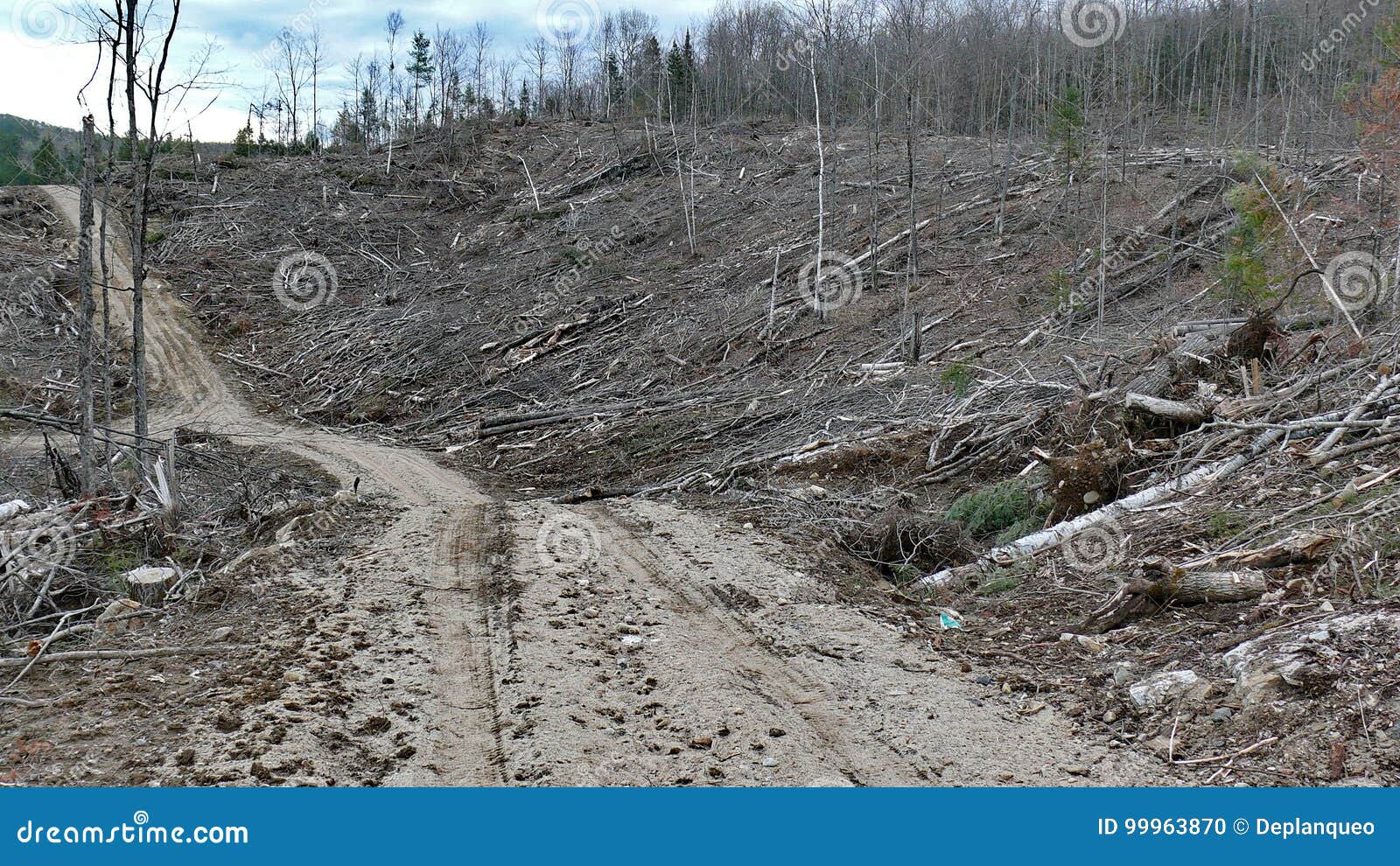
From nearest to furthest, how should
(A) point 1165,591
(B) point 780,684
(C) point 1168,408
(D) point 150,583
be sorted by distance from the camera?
(B) point 780,684, (A) point 1165,591, (D) point 150,583, (C) point 1168,408

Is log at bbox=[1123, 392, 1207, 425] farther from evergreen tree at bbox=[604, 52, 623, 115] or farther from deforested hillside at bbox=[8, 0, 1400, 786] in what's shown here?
evergreen tree at bbox=[604, 52, 623, 115]

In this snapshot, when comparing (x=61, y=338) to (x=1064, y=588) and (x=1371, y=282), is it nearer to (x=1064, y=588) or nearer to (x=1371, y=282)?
(x=1064, y=588)

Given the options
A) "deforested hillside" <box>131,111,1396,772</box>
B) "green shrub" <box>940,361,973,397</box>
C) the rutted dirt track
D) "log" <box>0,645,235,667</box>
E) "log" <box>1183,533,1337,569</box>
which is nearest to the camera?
the rutted dirt track

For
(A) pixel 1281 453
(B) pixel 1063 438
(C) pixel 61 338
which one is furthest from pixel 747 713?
(C) pixel 61 338

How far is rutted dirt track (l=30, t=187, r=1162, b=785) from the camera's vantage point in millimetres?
4355

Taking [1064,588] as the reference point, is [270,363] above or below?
above

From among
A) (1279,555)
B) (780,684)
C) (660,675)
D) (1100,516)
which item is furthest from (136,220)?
(1279,555)

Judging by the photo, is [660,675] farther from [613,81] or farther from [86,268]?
[613,81]

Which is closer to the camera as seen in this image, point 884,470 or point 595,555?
point 595,555

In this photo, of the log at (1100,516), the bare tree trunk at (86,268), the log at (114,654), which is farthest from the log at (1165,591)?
the bare tree trunk at (86,268)

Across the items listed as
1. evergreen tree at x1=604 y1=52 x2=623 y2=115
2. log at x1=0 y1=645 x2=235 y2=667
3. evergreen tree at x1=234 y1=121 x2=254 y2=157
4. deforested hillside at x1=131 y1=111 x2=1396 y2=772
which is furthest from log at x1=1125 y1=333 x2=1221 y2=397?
evergreen tree at x1=234 y1=121 x2=254 y2=157

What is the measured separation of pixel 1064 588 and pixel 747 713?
9.64 ft

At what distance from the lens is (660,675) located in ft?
18.0

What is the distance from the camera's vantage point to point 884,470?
36.3 feet
